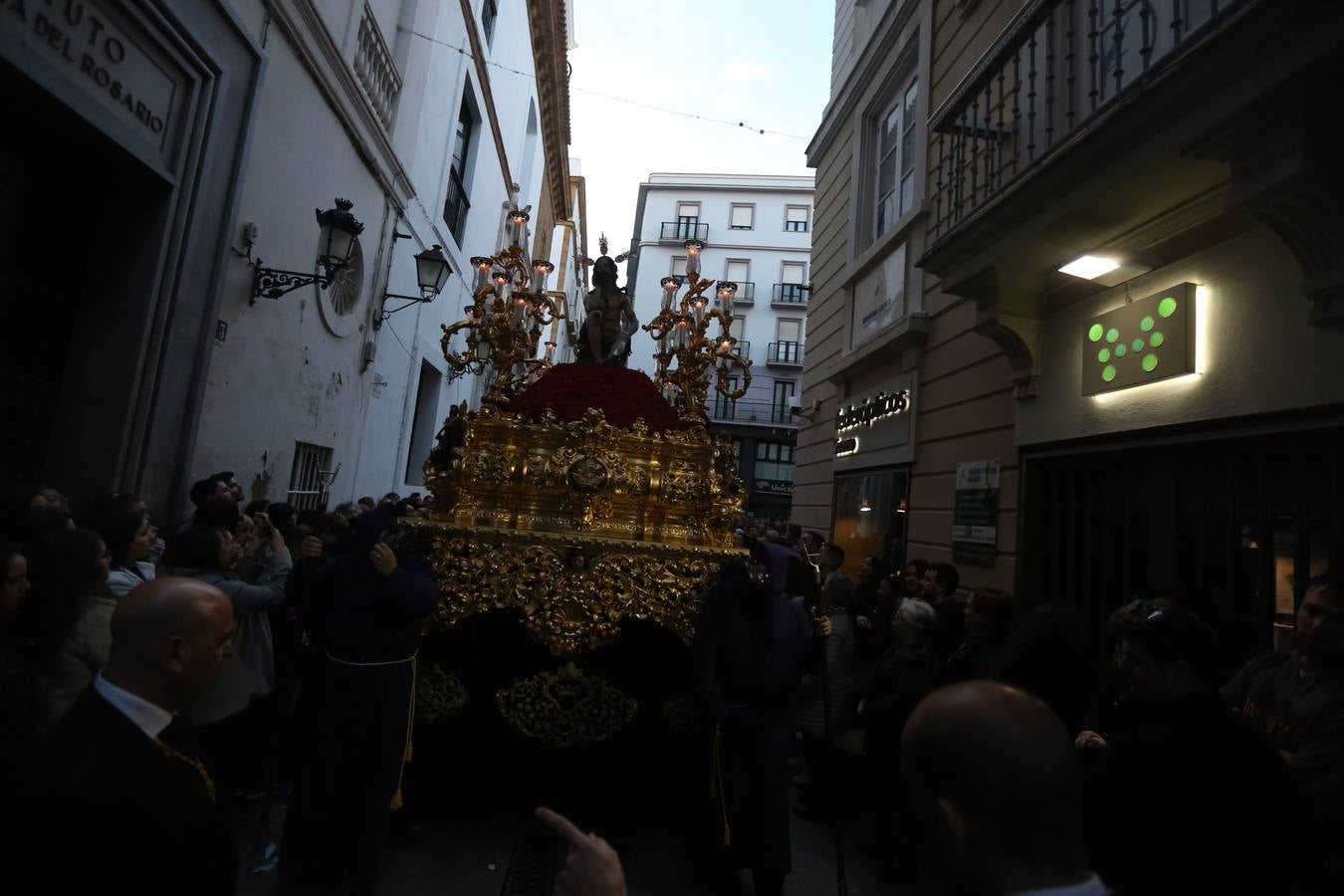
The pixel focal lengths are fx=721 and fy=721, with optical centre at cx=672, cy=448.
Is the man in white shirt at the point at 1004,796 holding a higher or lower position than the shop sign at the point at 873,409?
lower

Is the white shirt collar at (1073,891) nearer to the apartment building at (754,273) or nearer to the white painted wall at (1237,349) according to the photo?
the white painted wall at (1237,349)

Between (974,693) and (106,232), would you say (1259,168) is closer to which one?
(974,693)

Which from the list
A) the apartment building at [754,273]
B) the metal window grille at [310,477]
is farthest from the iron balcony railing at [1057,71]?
the apartment building at [754,273]

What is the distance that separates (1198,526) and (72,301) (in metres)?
7.56

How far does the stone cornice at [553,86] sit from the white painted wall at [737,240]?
7315 mm

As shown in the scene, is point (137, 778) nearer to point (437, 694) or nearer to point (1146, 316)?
point (437, 694)

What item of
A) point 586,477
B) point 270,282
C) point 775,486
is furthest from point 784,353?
point 586,477

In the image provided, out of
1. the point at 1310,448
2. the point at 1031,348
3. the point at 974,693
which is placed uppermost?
the point at 1031,348

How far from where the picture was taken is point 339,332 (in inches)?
328

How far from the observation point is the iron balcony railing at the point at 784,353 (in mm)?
30913

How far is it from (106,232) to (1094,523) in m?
7.32

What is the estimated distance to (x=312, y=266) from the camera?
7504mm

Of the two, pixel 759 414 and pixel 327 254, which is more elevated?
pixel 759 414

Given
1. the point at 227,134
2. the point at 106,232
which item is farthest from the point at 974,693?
the point at 227,134
